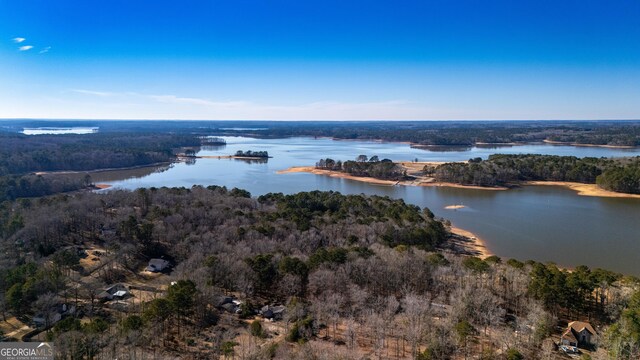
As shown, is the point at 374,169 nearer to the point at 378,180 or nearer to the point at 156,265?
the point at 378,180

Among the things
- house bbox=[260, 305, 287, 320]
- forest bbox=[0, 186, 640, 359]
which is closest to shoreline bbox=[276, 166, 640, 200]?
forest bbox=[0, 186, 640, 359]

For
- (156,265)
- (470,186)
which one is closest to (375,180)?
(470,186)

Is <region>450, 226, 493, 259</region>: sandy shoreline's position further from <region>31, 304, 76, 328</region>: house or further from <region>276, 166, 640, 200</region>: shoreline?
<region>276, 166, 640, 200</region>: shoreline

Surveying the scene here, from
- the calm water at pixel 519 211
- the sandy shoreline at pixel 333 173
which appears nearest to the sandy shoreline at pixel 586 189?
the calm water at pixel 519 211

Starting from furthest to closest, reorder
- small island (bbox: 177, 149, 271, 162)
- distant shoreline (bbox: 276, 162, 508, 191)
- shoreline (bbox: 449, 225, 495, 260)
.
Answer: small island (bbox: 177, 149, 271, 162) < distant shoreline (bbox: 276, 162, 508, 191) < shoreline (bbox: 449, 225, 495, 260)

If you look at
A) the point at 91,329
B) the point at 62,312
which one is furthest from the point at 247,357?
the point at 62,312

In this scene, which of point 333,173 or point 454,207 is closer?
point 454,207
